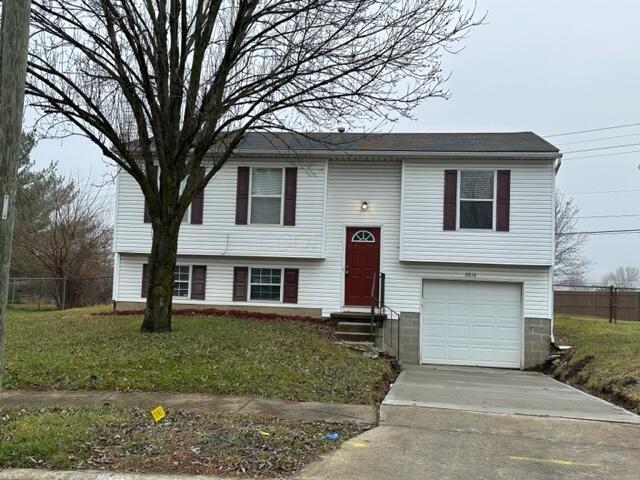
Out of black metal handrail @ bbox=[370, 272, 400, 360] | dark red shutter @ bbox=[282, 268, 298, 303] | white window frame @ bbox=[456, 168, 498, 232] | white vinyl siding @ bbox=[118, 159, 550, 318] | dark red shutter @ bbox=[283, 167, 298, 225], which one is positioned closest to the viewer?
black metal handrail @ bbox=[370, 272, 400, 360]

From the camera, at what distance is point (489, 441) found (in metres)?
5.98

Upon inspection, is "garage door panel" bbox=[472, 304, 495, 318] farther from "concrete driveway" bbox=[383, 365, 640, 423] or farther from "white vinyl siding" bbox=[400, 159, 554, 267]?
"concrete driveway" bbox=[383, 365, 640, 423]

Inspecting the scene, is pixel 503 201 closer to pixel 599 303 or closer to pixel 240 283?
pixel 240 283

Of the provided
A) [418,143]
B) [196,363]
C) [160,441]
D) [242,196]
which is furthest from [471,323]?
[160,441]

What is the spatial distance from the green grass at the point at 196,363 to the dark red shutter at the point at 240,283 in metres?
3.78

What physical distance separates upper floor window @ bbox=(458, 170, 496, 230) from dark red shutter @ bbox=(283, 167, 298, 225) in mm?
4662

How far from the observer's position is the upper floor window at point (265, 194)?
16.3 metres

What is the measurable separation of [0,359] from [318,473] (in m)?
3.02

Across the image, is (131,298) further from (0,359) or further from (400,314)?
(0,359)

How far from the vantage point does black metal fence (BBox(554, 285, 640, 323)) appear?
83.0ft

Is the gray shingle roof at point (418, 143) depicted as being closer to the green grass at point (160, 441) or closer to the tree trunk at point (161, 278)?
the tree trunk at point (161, 278)

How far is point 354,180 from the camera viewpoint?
16.3m

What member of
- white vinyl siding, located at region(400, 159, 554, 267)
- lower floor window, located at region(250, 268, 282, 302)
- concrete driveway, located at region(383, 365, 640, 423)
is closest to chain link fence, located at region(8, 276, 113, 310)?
lower floor window, located at region(250, 268, 282, 302)

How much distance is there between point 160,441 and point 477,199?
40.0 ft
